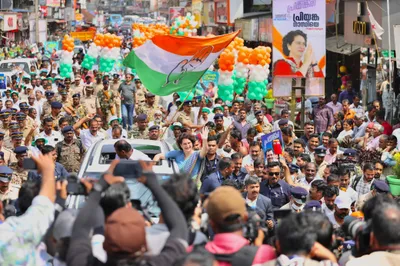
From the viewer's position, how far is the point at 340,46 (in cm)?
2791

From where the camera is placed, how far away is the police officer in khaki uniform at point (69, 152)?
1195cm

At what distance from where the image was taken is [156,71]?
585 inches

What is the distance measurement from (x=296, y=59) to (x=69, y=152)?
662cm

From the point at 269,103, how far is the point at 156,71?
7.60m

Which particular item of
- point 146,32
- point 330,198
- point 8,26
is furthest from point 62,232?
point 8,26

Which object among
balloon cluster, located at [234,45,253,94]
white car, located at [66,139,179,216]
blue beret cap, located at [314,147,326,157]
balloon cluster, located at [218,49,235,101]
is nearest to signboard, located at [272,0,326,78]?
balloon cluster, located at [218,49,235,101]

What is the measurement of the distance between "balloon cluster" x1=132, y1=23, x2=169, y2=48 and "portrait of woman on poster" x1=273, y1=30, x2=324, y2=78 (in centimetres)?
1295

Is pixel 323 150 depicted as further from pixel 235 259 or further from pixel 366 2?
pixel 366 2

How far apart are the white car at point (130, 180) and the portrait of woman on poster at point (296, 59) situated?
715 cm

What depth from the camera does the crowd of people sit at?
4.70 m

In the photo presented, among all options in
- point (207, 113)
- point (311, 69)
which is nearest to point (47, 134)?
point (207, 113)

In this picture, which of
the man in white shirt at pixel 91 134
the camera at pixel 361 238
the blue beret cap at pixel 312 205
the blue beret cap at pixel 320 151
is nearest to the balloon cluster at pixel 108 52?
the man in white shirt at pixel 91 134

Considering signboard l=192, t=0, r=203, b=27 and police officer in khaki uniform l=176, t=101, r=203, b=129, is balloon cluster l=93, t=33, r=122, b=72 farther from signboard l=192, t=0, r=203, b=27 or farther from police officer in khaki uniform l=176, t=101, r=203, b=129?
signboard l=192, t=0, r=203, b=27

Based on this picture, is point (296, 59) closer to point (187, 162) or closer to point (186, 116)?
point (186, 116)
